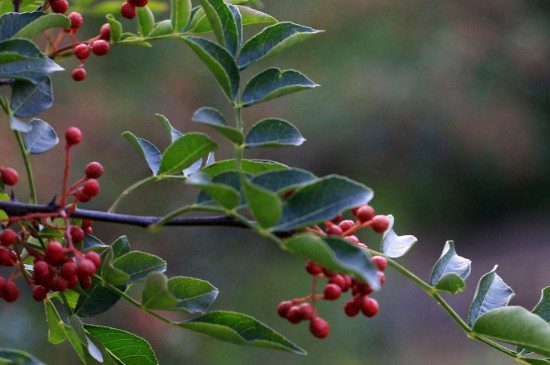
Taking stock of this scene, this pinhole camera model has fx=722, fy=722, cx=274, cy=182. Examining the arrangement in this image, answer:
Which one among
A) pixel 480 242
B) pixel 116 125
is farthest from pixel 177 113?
pixel 480 242

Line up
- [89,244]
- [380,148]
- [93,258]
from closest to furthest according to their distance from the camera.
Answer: [93,258]
[89,244]
[380,148]

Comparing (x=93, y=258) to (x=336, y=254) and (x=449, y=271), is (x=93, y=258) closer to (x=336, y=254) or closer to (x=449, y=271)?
(x=336, y=254)

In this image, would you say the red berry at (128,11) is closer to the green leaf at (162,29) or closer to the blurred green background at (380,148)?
the green leaf at (162,29)

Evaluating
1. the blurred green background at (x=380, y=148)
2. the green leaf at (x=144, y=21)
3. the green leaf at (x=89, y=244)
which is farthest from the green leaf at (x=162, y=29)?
the blurred green background at (x=380, y=148)

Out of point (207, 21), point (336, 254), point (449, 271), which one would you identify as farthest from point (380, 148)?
point (336, 254)

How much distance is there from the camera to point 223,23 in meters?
0.72

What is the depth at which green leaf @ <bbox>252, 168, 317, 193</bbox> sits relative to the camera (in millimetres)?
586

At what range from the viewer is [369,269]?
54 cm

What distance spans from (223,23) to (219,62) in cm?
6

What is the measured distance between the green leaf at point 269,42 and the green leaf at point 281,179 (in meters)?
0.20

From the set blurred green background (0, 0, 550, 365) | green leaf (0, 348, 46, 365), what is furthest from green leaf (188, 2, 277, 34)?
blurred green background (0, 0, 550, 365)

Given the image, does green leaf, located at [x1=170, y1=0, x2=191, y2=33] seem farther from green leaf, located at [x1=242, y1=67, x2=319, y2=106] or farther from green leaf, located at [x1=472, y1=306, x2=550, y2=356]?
Result: green leaf, located at [x1=472, y1=306, x2=550, y2=356]

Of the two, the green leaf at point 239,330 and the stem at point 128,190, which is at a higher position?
the stem at point 128,190

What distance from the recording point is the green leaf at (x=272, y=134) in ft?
2.20
